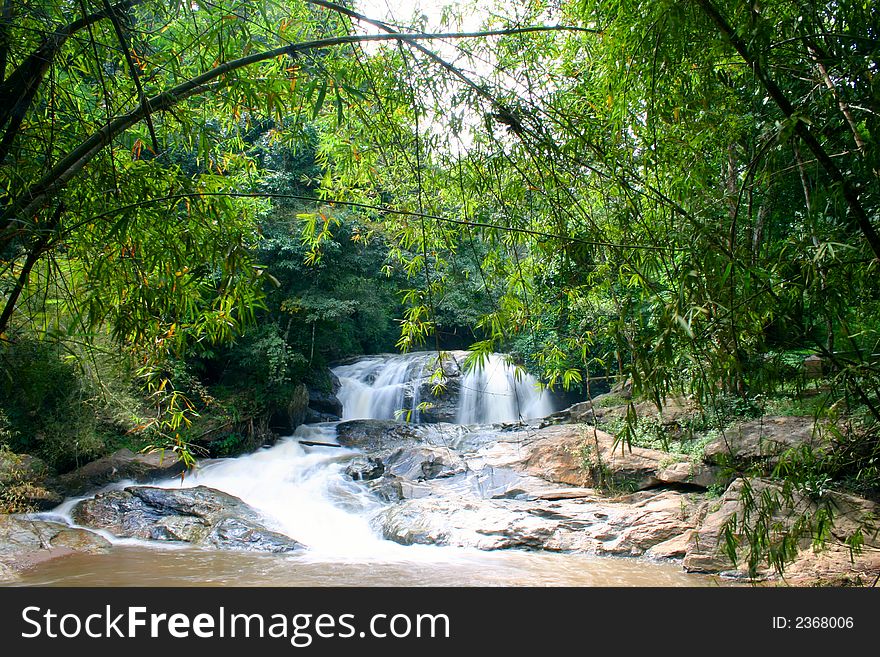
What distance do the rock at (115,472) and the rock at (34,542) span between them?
4.74ft

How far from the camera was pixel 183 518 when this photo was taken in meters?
7.12

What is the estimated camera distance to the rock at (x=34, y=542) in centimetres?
556

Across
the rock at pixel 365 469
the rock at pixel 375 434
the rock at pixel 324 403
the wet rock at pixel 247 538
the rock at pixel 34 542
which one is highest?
the rock at pixel 324 403

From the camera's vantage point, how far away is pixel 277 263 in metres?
10.3

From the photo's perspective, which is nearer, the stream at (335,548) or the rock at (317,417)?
the stream at (335,548)

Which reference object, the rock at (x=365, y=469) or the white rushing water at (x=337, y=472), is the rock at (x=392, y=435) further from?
the rock at (x=365, y=469)

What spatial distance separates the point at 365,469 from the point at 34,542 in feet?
13.9

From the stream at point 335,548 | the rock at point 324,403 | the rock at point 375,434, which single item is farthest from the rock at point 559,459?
the rock at point 324,403

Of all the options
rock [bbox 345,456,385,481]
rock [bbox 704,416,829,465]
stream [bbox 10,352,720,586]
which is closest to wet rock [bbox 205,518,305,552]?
stream [bbox 10,352,720,586]

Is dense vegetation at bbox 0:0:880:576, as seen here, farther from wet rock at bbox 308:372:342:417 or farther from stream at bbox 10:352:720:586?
wet rock at bbox 308:372:342:417

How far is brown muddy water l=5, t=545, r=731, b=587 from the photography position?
202 inches

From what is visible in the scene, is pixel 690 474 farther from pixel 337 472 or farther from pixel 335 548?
pixel 337 472

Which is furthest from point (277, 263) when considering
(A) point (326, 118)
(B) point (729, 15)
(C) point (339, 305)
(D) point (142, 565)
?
(B) point (729, 15)

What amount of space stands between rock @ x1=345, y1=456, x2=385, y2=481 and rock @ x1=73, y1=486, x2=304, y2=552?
68.2 inches
